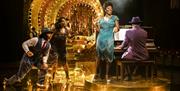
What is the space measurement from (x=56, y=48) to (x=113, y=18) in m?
1.64

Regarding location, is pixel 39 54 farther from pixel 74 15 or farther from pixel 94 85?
pixel 74 15

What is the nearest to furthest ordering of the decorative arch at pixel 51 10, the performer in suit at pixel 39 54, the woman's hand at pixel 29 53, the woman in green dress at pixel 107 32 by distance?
the woman's hand at pixel 29 53
the performer in suit at pixel 39 54
the woman in green dress at pixel 107 32
the decorative arch at pixel 51 10

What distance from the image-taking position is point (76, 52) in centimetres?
1150

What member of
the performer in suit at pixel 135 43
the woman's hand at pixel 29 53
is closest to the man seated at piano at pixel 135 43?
the performer in suit at pixel 135 43

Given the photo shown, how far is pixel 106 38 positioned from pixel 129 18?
435 cm

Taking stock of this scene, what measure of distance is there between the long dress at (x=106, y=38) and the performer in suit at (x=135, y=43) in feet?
1.17

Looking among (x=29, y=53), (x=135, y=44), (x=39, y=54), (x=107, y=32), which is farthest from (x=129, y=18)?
(x=29, y=53)

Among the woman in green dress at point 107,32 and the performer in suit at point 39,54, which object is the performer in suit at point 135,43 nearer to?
the woman in green dress at point 107,32

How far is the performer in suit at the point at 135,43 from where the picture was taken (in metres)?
9.45

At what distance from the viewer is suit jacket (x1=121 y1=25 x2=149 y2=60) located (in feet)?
31.0

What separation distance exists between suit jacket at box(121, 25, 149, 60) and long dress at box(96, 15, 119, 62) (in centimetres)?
37

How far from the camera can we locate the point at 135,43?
9.52 metres

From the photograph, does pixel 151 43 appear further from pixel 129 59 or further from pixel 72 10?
pixel 72 10

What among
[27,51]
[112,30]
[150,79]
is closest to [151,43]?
[150,79]
